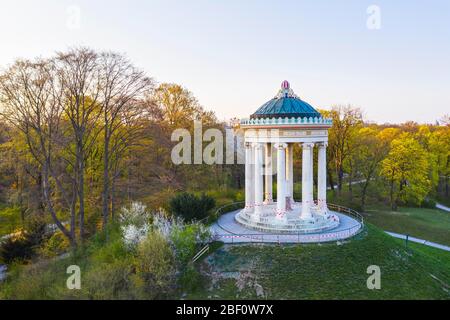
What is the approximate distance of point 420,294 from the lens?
17.7 meters

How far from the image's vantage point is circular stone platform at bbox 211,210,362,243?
2119 cm

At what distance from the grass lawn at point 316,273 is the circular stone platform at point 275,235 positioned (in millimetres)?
701

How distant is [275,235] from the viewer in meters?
22.2

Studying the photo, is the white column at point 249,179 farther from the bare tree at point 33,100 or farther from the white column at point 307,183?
the bare tree at point 33,100

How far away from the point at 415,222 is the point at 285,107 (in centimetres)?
2428

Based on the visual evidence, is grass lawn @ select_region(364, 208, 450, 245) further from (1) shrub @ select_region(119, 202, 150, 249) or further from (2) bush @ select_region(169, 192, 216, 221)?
(1) shrub @ select_region(119, 202, 150, 249)

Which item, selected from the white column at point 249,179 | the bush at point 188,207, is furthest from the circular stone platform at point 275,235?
the white column at point 249,179

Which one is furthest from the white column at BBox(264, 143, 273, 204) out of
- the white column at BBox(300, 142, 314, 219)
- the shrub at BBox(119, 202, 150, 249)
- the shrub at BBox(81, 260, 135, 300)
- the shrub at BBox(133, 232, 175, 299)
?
the shrub at BBox(81, 260, 135, 300)

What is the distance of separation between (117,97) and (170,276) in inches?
647

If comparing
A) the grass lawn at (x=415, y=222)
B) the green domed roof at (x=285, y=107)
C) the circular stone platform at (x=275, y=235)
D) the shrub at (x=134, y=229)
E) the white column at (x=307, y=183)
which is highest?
the green domed roof at (x=285, y=107)

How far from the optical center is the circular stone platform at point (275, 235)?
2119cm
